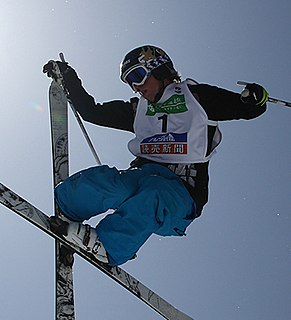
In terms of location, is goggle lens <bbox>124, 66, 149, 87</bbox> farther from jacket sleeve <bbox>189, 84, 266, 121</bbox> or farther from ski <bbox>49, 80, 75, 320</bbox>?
ski <bbox>49, 80, 75, 320</bbox>

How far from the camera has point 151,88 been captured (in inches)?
188

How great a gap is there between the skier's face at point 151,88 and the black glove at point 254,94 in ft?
2.38

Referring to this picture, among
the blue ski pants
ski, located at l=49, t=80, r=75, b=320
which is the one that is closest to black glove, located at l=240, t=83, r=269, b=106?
the blue ski pants

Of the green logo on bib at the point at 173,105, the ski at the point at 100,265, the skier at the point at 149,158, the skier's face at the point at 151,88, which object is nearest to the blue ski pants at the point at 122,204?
the skier at the point at 149,158

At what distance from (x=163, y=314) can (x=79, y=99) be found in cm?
199

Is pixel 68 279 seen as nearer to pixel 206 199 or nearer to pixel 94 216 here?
pixel 94 216

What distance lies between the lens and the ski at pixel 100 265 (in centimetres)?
420

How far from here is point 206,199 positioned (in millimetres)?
4715

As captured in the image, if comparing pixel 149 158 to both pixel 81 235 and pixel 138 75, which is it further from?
pixel 81 235

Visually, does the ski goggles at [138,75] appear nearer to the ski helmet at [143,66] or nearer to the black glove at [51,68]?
the ski helmet at [143,66]

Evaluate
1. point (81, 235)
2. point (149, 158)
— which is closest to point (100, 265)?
Answer: point (81, 235)

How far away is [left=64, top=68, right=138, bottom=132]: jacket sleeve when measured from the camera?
5117 millimetres

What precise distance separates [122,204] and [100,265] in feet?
2.17

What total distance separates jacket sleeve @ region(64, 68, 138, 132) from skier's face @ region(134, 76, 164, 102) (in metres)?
0.31
